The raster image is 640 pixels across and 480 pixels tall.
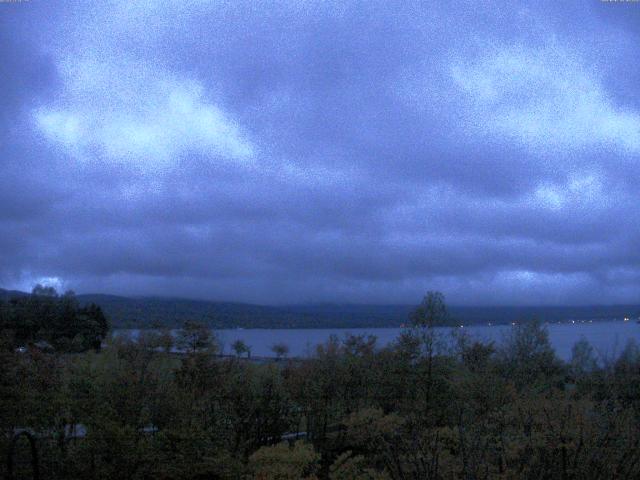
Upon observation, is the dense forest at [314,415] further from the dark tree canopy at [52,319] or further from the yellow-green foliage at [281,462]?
the dark tree canopy at [52,319]

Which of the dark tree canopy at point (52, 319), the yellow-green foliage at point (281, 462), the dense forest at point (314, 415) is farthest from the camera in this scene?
the dark tree canopy at point (52, 319)

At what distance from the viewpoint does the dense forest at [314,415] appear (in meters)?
8.07

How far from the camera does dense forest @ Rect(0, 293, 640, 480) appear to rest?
8070mm

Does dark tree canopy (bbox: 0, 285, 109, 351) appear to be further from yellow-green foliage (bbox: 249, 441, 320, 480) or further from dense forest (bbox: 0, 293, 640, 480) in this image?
yellow-green foliage (bbox: 249, 441, 320, 480)

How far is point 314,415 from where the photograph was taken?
1705cm

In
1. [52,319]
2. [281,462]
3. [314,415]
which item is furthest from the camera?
[52,319]

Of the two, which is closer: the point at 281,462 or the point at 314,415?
the point at 281,462

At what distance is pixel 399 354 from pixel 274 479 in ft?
32.6

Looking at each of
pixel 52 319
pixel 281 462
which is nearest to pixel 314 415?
pixel 281 462

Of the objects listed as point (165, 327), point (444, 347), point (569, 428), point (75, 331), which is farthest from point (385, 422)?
point (75, 331)

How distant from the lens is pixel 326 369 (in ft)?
60.3

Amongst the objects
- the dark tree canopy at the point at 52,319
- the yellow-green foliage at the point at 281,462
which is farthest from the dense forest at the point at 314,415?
the dark tree canopy at the point at 52,319

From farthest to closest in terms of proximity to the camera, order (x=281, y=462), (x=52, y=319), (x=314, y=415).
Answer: (x=52, y=319) → (x=314, y=415) → (x=281, y=462)

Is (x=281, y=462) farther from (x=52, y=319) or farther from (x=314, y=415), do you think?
(x=52, y=319)
